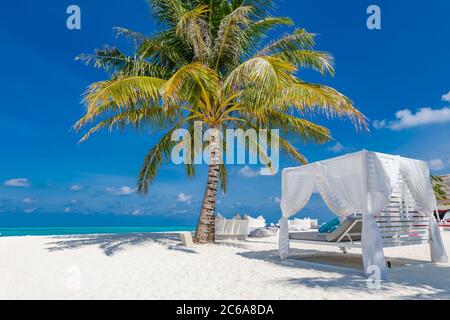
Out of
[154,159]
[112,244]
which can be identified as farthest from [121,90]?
[112,244]

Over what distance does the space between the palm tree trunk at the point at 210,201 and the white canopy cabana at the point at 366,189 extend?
109 inches

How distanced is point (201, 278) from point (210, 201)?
4.82 meters

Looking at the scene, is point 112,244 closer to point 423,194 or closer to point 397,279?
point 397,279

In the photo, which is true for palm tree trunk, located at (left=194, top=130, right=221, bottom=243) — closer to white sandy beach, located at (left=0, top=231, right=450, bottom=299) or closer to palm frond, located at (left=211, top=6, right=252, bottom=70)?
palm frond, located at (left=211, top=6, right=252, bottom=70)

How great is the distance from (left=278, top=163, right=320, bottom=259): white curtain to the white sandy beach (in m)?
0.48

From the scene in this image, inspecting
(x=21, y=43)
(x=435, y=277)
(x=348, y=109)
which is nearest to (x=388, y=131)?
(x=348, y=109)

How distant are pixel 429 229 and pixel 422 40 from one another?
48.5 ft

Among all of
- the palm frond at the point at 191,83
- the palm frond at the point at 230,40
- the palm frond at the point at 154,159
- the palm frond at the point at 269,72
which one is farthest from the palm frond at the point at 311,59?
the palm frond at the point at 154,159

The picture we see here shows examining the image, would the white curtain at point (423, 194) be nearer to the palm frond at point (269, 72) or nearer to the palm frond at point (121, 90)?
the palm frond at point (269, 72)

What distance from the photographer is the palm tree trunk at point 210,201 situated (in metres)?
9.69

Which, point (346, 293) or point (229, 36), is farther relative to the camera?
point (229, 36)
